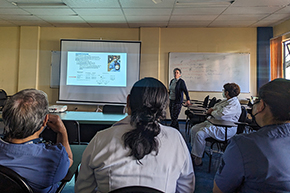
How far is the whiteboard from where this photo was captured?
5.17 meters

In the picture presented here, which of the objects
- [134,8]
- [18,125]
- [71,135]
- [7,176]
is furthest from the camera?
[134,8]

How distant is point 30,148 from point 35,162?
0.07 meters

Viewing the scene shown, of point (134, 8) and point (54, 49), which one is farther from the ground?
point (134, 8)


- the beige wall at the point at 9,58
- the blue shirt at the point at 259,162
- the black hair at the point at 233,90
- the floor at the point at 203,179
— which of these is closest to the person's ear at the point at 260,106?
the blue shirt at the point at 259,162

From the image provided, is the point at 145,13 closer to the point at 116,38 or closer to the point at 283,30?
the point at 116,38

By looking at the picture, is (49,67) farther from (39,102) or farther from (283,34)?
(283,34)

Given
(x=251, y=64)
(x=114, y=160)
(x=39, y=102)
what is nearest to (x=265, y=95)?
(x=114, y=160)

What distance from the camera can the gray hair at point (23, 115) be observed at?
0.86 meters

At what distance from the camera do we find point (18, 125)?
856 mm

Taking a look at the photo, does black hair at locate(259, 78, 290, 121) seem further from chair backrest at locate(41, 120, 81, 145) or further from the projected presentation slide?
the projected presentation slide

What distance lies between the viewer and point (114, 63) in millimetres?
5223

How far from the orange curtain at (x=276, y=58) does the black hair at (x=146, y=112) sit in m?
5.25

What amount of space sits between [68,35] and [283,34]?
5.93 metres

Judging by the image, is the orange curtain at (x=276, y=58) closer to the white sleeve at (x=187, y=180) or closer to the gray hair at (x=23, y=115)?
the white sleeve at (x=187, y=180)
